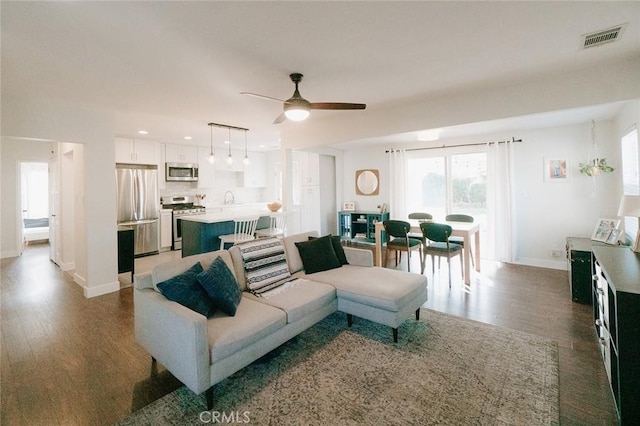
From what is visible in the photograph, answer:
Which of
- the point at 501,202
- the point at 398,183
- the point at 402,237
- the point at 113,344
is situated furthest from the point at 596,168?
the point at 113,344

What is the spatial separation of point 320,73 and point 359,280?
2.05 m

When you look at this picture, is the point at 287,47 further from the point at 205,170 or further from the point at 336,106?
the point at 205,170

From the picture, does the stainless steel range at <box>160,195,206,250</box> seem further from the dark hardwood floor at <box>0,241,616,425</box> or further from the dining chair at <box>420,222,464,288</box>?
the dining chair at <box>420,222,464,288</box>

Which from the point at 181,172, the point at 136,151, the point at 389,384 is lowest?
the point at 389,384

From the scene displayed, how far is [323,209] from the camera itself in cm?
718

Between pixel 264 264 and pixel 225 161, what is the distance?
568 cm

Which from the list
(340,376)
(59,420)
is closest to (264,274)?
(340,376)

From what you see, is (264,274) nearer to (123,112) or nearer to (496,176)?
(123,112)

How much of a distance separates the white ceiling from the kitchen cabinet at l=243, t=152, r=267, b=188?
184 inches

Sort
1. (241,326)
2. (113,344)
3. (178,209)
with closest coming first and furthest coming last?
(241,326)
(113,344)
(178,209)

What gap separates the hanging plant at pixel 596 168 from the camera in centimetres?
415

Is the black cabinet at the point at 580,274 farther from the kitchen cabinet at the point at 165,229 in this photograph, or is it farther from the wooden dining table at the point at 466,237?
the kitchen cabinet at the point at 165,229

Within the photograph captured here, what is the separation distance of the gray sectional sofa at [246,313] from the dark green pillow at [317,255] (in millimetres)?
76

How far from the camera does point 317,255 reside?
3229 mm
